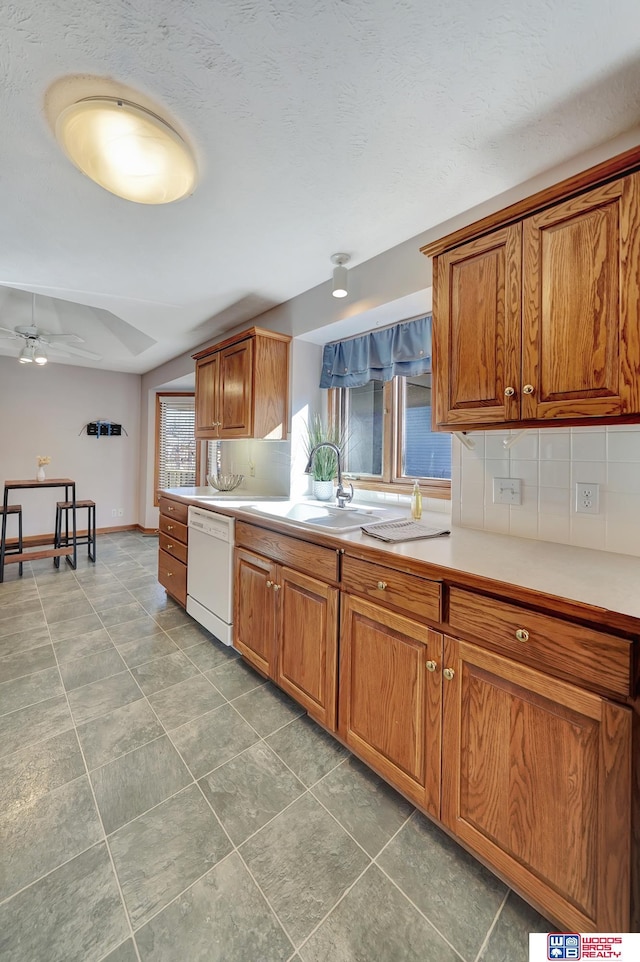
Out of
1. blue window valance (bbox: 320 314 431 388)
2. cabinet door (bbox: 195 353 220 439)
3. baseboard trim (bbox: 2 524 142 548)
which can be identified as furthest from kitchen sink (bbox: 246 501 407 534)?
baseboard trim (bbox: 2 524 142 548)

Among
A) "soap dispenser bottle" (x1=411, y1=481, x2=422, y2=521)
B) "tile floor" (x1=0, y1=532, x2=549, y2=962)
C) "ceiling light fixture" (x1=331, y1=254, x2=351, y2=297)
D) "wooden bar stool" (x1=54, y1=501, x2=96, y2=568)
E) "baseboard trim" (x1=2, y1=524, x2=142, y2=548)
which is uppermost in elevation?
"ceiling light fixture" (x1=331, y1=254, x2=351, y2=297)

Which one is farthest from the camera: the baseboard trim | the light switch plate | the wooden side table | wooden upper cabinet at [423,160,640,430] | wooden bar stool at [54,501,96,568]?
the baseboard trim

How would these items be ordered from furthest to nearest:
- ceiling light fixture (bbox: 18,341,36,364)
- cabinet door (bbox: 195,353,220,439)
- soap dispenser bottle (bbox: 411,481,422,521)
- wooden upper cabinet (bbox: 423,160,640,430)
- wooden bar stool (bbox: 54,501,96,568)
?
wooden bar stool (bbox: 54,501,96,568), ceiling light fixture (bbox: 18,341,36,364), cabinet door (bbox: 195,353,220,439), soap dispenser bottle (bbox: 411,481,422,521), wooden upper cabinet (bbox: 423,160,640,430)

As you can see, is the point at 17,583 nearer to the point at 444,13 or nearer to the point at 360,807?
the point at 360,807

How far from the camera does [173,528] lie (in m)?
2.94

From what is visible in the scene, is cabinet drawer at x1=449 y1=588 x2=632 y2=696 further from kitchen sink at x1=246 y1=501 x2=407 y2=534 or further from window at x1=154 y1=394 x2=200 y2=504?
window at x1=154 y1=394 x2=200 y2=504

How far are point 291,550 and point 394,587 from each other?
61 centimetres

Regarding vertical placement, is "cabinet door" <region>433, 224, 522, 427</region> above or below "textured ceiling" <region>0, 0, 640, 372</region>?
below

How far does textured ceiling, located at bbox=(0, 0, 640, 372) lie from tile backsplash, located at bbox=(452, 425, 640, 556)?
106cm

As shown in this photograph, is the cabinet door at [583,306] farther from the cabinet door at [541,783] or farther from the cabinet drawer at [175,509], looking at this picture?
the cabinet drawer at [175,509]

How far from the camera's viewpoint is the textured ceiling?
0.95 meters

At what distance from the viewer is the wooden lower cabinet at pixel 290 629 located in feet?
5.28

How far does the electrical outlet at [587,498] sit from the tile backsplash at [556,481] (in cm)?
1

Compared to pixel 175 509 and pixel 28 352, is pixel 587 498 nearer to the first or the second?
pixel 175 509
